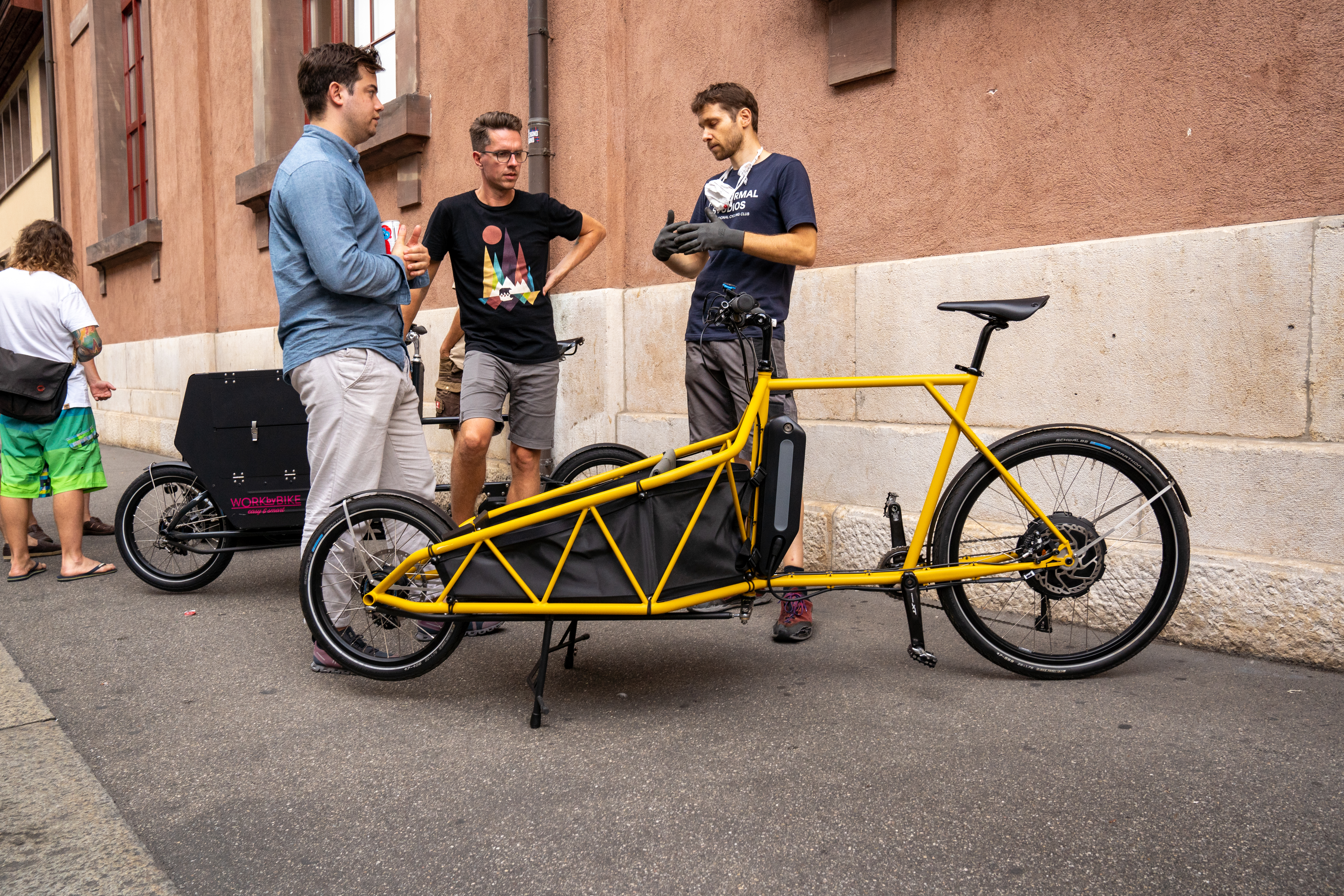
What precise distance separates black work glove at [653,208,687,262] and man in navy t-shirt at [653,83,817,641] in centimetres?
12

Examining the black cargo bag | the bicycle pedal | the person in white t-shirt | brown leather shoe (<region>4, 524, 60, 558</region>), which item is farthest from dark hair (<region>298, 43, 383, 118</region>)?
brown leather shoe (<region>4, 524, 60, 558</region>)

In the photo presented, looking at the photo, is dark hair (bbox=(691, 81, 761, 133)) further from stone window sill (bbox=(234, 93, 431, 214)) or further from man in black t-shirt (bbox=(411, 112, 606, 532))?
stone window sill (bbox=(234, 93, 431, 214))

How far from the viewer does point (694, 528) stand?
9.88ft

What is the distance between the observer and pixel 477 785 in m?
2.52

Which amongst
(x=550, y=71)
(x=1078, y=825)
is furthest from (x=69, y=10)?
(x=1078, y=825)

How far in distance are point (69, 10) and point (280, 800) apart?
56.1 feet

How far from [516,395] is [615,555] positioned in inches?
61.7

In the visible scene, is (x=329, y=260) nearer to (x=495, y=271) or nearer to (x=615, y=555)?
(x=495, y=271)

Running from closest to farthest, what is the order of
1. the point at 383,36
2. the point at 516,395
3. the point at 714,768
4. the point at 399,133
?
the point at 714,768 → the point at 516,395 → the point at 399,133 → the point at 383,36

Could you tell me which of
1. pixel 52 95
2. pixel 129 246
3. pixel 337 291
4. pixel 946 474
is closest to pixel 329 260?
pixel 337 291

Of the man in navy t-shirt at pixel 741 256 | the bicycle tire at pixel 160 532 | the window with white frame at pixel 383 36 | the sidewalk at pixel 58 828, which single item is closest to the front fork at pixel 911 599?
the man in navy t-shirt at pixel 741 256

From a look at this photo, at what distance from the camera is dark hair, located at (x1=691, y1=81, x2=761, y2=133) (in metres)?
3.85

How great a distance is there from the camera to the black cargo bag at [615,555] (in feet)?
9.74

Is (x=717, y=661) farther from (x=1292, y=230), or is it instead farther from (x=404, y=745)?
(x=1292, y=230)
